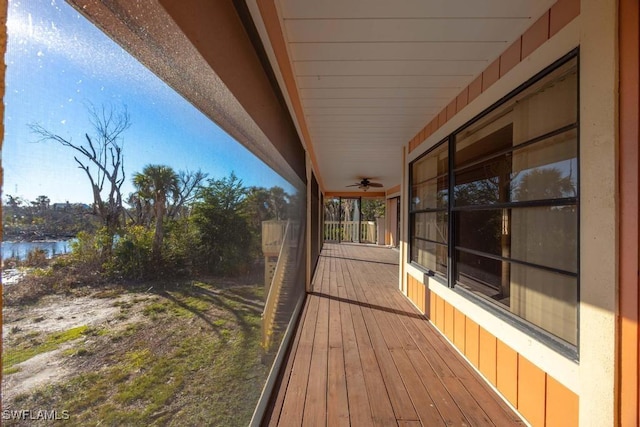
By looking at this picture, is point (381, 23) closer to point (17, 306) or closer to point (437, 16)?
point (437, 16)

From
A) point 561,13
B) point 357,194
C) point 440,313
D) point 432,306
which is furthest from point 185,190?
point 357,194

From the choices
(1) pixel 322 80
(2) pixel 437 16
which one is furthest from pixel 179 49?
(1) pixel 322 80

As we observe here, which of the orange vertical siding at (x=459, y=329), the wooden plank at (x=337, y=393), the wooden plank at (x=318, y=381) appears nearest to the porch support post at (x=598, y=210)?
the orange vertical siding at (x=459, y=329)

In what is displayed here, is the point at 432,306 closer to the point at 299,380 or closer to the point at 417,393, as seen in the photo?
the point at 417,393

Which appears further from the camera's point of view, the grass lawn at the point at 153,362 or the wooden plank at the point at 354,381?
the wooden plank at the point at 354,381

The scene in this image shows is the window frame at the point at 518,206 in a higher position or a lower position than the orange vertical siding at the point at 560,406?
higher

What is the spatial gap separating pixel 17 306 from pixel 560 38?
6.51 feet

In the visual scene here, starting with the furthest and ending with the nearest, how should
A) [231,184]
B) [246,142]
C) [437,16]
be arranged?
[437,16] → [246,142] → [231,184]

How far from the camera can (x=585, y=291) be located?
1.06 metres

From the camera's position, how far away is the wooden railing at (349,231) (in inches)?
415

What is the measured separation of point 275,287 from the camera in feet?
5.80

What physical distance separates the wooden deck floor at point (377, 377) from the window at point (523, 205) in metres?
0.56

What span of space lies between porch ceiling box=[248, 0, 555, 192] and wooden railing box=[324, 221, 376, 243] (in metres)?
8.03

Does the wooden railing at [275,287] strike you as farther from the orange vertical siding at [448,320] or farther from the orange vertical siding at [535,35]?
the orange vertical siding at [535,35]
